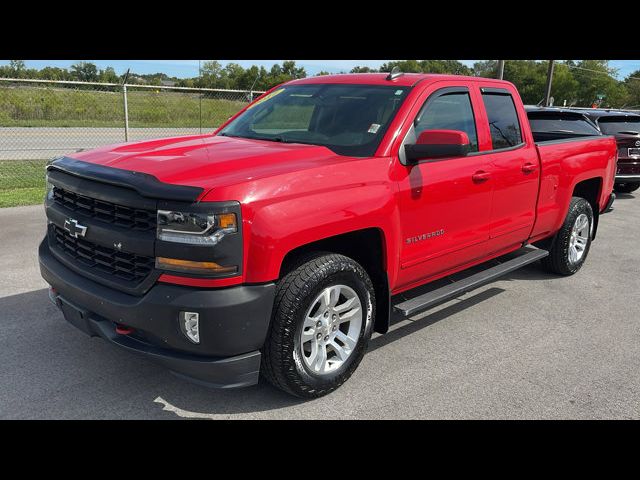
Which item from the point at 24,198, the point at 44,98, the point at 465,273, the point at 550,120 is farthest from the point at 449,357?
the point at 44,98

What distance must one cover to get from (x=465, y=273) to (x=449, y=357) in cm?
119

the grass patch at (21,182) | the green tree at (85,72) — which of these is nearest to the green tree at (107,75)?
the green tree at (85,72)

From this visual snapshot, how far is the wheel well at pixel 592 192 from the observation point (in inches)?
254

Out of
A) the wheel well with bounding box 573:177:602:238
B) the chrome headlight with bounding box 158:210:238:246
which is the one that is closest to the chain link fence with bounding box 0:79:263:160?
the wheel well with bounding box 573:177:602:238

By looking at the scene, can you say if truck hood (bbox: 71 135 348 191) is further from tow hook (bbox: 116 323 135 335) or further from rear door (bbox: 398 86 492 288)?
tow hook (bbox: 116 323 135 335)

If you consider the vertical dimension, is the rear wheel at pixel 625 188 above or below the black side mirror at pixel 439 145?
below

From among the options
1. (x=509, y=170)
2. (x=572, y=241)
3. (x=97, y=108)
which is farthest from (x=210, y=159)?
(x=97, y=108)

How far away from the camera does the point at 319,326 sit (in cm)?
344

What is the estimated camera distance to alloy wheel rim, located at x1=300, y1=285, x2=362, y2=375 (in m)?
3.39

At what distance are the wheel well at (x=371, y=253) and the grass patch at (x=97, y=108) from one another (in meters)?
17.5

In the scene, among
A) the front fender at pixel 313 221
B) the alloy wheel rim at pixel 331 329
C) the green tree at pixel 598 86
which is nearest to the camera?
the front fender at pixel 313 221

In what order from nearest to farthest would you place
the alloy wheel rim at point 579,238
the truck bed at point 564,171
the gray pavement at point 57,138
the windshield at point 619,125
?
the truck bed at point 564,171 → the alloy wheel rim at point 579,238 → the windshield at point 619,125 → the gray pavement at point 57,138

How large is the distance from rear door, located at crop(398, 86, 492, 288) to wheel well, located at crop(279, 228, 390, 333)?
0.67 ft

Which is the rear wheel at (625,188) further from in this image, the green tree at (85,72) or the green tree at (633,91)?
the green tree at (633,91)
